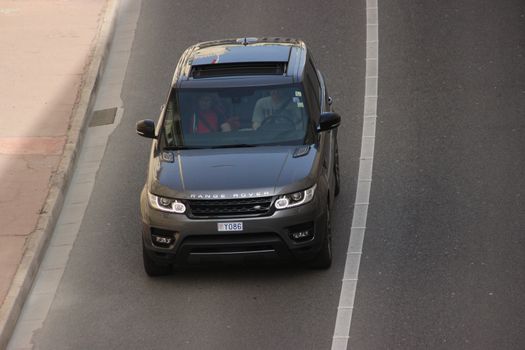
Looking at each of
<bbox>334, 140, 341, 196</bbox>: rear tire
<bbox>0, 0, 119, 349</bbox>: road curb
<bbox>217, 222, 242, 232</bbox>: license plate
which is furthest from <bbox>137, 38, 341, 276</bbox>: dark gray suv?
<bbox>0, 0, 119, 349</bbox>: road curb

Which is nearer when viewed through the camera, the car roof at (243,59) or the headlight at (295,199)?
the headlight at (295,199)

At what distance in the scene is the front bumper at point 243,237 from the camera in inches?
505

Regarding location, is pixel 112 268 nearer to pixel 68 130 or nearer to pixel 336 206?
pixel 336 206

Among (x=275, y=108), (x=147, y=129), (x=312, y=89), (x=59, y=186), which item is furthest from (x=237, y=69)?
(x=59, y=186)

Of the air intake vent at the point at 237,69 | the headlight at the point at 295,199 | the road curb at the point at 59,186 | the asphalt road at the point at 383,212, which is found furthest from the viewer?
the air intake vent at the point at 237,69

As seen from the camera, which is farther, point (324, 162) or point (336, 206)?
point (336, 206)

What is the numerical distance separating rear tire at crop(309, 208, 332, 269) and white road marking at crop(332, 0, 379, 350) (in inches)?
8.9

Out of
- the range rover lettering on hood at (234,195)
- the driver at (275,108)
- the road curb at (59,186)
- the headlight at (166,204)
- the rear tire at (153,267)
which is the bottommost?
the road curb at (59,186)

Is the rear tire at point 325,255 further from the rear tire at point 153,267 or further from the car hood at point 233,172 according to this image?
the rear tire at point 153,267

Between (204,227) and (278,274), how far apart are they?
125 cm

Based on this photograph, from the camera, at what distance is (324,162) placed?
45.5 ft

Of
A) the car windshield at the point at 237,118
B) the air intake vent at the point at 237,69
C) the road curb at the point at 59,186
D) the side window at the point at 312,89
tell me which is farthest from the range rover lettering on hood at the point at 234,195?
the road curb at the point at 59,186

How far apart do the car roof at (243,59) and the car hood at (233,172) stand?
99cm

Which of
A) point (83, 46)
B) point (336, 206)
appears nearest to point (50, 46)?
point (83, 46)
